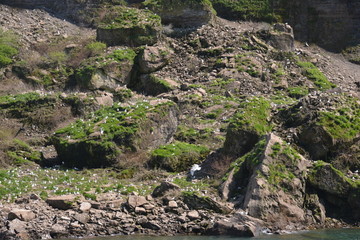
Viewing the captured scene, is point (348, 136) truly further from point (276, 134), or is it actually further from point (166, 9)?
point (166, 9)

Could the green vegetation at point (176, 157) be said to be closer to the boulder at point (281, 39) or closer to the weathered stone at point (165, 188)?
the weathered stone at point (165, 188)

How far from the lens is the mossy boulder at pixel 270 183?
1748 cm

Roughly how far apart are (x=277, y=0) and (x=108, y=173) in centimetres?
2092

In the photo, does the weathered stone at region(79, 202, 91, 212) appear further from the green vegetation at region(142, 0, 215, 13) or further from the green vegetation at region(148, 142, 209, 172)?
the green vegetation at region(142, 0, 215, 13)

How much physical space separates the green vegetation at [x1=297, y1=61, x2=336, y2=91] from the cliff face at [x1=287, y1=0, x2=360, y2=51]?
5.53 meters

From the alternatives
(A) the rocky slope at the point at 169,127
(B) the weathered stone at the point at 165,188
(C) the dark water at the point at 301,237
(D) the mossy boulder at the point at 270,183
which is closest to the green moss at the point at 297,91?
(A) the rocky slope at the point at 169,127

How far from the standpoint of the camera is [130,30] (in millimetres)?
31656

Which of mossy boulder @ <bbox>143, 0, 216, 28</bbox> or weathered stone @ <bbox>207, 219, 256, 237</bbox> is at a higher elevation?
mossy boulder @ <bbox>143, 0, 216, 28</bbox>

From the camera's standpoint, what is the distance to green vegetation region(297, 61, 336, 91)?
30567mm

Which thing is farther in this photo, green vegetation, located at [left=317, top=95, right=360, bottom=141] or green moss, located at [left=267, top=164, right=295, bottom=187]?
green vegetation, located at [left=317, top=95, right=360, bottom=141]

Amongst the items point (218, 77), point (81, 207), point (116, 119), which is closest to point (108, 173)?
point (116, 119)

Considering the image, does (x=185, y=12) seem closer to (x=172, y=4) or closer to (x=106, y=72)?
(x=172, y=4)

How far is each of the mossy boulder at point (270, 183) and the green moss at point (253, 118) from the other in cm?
143

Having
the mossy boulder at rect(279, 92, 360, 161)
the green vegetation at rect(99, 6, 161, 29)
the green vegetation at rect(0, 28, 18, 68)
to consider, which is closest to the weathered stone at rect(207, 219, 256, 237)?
the mossy boulder at rect(279, 92, 360, 161)
